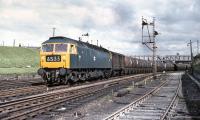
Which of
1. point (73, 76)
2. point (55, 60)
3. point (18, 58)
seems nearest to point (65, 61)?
point (55, 60)

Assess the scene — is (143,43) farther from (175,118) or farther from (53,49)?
(175,118)

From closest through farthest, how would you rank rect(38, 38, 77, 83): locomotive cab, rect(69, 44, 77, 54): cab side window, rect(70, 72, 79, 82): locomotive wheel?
rect(38, 38, 77, 83): locomotive cab, rect(69, 44, 77, 54): cab side window, rect(70, 72, 79, 82): locomotive wheel

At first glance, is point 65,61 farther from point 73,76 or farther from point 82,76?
point 82,76

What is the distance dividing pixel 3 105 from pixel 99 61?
76.0ft

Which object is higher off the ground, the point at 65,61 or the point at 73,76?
the point at 65,61

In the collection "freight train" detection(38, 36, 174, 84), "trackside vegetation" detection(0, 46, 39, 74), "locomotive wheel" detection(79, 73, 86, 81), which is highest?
"trackside vegetation" detection(0, 46, 39, 74)

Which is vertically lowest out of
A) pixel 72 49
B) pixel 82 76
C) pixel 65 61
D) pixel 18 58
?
pixel 82 76

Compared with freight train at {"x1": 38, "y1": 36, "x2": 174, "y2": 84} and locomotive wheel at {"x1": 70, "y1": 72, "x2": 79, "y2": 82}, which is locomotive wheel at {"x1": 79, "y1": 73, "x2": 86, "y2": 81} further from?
locomotive wheel at {"x1": 70, "y1": 72, "x2": 79, "y2": 82}

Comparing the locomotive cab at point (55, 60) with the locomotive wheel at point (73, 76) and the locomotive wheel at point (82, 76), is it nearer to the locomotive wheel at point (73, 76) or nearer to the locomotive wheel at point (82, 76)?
the locomotive wheel at point (73, 76)

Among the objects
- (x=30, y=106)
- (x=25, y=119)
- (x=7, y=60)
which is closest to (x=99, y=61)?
(x=30, y=106)

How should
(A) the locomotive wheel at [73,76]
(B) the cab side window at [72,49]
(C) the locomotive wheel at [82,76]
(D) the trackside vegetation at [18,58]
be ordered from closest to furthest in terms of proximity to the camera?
1. (B) the cab side window at [72,49]
2. (A) the locomotive wheel at [73,76]
3. (C) the locomotive wheel at [82,76]
4. (D) the trackside vegetation at [18,58]

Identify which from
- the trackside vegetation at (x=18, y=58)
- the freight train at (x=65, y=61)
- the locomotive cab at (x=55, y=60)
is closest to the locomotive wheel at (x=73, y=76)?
the freight train at (x=65, y=61)

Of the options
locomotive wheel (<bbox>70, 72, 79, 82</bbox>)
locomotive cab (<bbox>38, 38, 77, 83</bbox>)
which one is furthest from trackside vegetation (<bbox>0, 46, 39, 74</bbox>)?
locomotive cab (<bbox>38, 38, 77, 83</bbox>)

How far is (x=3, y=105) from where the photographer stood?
14734 mm
